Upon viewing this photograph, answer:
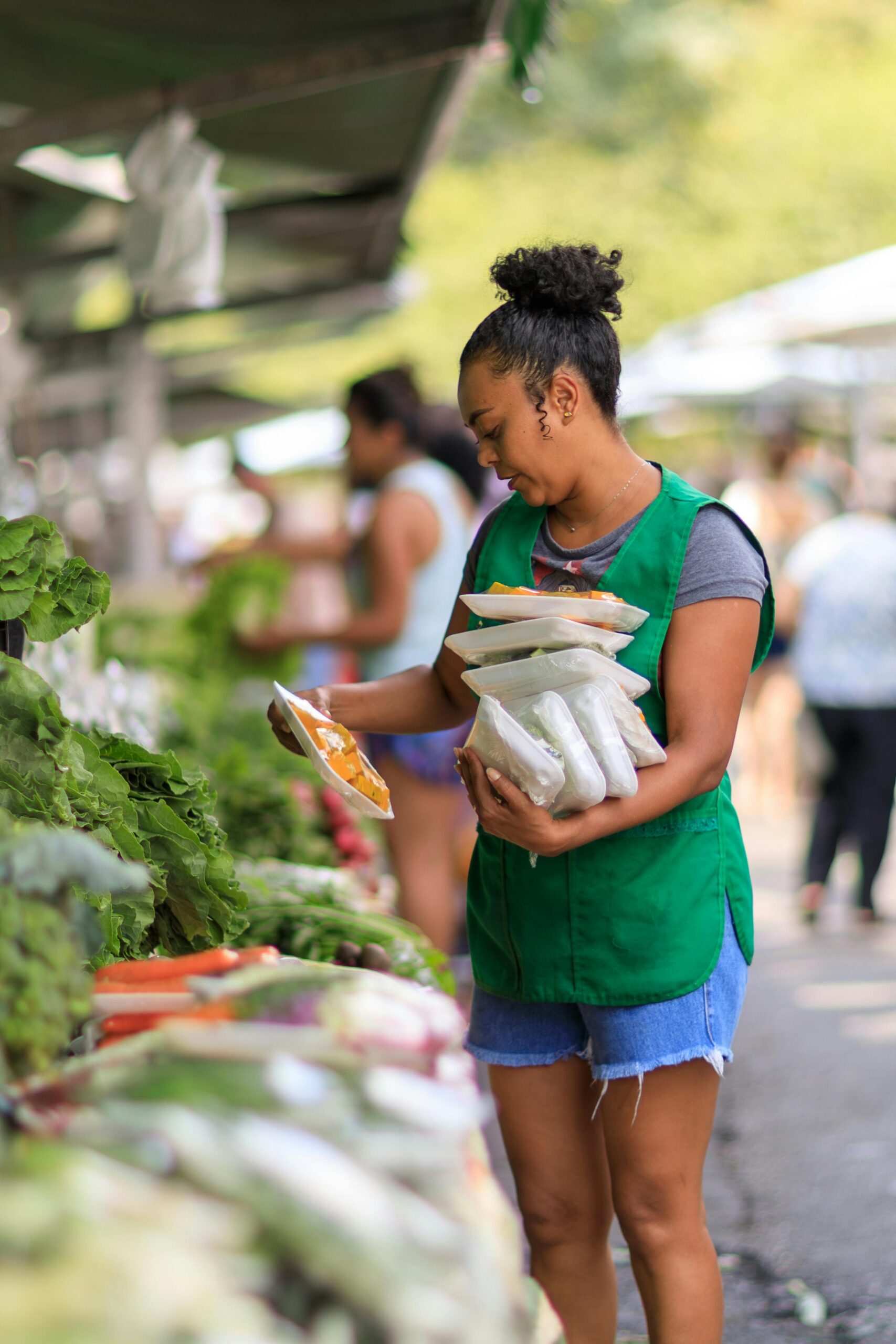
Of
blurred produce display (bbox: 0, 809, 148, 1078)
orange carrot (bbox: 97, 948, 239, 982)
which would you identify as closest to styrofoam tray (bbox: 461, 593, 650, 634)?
orange carrot (bbox: 97, 948, 239, 982)

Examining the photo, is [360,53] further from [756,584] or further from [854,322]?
[854,322]

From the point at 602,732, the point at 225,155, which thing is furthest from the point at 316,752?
the point at 225,155

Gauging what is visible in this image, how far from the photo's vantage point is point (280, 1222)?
40.7 inches

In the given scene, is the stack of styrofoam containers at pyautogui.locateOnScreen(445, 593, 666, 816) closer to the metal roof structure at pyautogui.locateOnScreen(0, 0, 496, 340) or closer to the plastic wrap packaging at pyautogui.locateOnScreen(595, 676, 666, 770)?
the plastic wrap packaging at pyautogui.locateOnScreen(595, 676, 666, 770)

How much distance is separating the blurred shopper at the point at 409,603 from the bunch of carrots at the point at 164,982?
2.58m

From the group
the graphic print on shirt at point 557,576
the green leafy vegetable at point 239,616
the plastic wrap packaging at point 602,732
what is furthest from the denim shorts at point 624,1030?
the green leafy vegetable at point 239,616

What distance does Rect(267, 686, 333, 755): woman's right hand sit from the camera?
221 cm

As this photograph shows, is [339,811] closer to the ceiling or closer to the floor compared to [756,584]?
closer to the floor

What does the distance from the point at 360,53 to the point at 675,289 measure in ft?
75.2

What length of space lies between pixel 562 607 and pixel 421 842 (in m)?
2.54

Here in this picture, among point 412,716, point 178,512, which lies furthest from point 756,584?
point 178,512

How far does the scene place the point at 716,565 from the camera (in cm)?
200

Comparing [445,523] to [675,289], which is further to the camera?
[675,289]

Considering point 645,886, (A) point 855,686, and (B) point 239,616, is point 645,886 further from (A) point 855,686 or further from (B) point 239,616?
(A) point 855,686
